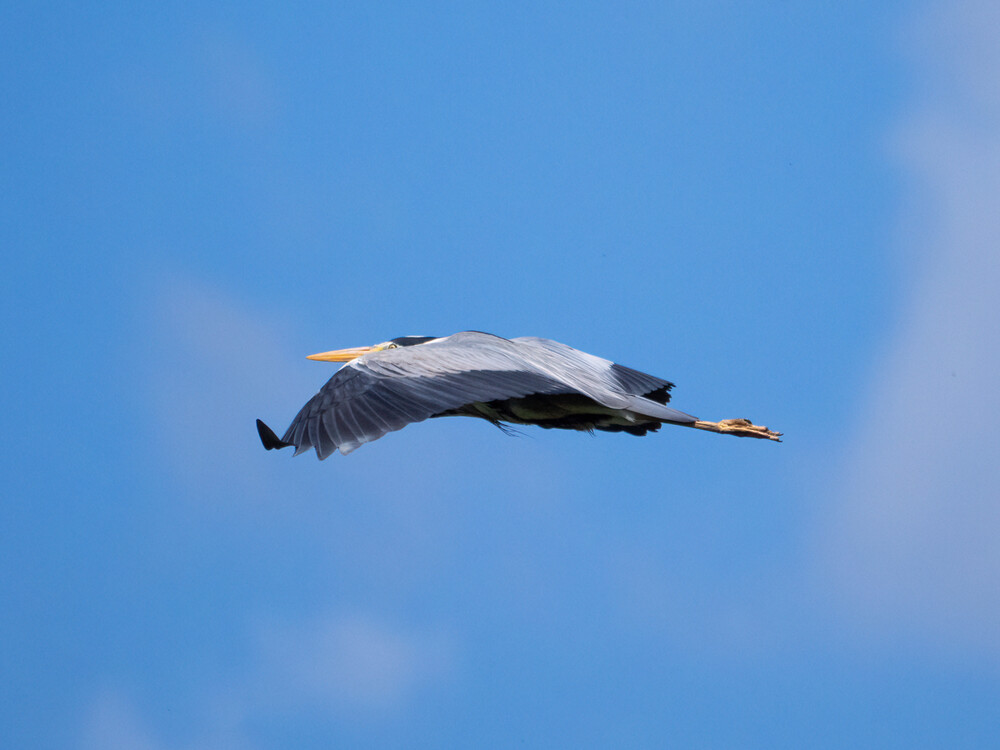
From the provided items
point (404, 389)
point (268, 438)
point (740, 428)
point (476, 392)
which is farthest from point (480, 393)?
point (740, 428)

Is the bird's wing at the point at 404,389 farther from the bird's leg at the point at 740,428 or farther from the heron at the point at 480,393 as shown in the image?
the bird's leg at the point at 740,428

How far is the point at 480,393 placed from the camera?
795cm

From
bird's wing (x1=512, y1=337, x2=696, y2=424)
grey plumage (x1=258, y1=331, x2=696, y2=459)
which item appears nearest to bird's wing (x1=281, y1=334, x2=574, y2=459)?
grey plumage (x1=258, y1=331, x2=696, y2=459)

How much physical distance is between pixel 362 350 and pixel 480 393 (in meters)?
3.24

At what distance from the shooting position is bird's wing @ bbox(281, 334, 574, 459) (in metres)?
7.34

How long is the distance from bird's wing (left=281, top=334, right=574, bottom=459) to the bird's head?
1.26 m

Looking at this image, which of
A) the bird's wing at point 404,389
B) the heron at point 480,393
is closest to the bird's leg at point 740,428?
the heron at point 480,393

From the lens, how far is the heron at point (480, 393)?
24.3ft

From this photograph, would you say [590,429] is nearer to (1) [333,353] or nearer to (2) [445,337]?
(2) [445,337]

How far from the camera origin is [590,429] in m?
9.89

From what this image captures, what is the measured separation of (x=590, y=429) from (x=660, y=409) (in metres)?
0.88

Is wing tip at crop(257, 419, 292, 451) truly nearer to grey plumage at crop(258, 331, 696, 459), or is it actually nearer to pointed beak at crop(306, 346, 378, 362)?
grey plumage at crop(258, 331, 696, 459)

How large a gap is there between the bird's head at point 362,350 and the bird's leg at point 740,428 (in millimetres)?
2227

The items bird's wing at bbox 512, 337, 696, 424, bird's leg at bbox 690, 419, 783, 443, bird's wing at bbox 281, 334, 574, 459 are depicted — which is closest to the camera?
bird's wing at bbox 281, 334, 574, 459
